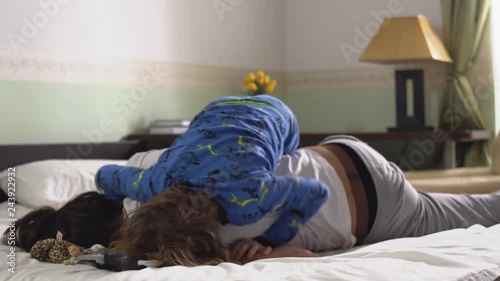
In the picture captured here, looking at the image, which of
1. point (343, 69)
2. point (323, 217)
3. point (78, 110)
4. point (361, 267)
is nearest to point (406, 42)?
point (343, 69)

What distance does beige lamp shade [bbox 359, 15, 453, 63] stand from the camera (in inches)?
160

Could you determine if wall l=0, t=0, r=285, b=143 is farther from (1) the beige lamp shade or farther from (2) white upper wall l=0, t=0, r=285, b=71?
(1) the beige lamp shade

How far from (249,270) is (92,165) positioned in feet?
6.01

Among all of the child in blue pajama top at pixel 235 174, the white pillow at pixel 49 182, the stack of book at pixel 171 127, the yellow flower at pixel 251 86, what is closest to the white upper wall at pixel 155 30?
the yellow flower at pixel 251 86

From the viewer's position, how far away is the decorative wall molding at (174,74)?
347cm

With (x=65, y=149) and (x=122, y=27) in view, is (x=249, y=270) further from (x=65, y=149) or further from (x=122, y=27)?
(x=122, y=27)

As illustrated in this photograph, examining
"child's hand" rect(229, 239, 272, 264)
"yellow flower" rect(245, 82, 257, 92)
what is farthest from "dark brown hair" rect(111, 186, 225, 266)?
"yellow flower" rect(245, 82, 257, 92)

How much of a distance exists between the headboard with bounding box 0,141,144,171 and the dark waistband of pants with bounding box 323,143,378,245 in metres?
1.68

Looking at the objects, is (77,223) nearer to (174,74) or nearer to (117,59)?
(117,59)

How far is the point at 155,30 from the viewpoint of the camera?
13.6 ft

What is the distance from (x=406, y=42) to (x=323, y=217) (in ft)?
7.52

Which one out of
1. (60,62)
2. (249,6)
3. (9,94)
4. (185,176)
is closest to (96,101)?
(60,62)

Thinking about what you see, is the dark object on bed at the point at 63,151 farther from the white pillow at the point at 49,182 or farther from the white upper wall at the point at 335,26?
the white upper wall at the point at 335,26

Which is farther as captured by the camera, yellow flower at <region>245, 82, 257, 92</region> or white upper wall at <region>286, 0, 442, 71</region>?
white upper wall at <region>286, 0, 442, 71</region>
